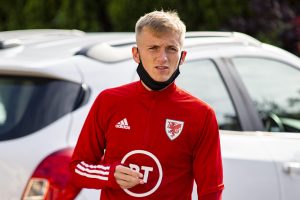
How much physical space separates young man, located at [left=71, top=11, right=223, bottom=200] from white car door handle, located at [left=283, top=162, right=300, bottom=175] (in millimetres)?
1260

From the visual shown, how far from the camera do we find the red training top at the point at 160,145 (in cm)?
313

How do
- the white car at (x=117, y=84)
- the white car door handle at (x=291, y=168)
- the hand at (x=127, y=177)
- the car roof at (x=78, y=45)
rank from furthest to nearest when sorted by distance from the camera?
the white car door handle at (x=291, y=168) < the car roof at (x=78, y=45) < the white car at (x=117, y=84) < the hand at (x=127, y=177)

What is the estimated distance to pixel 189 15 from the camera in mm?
10258

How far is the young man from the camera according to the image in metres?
3.10

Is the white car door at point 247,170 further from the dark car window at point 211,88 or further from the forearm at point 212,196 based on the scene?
the forearm at point 212,196

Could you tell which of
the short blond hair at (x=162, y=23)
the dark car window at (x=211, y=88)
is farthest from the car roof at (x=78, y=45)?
the short blond hair at (x=162, y=23)

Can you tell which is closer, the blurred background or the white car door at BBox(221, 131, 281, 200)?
the white car door at BBox(221, 131, 281, 200)

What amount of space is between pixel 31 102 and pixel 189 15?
21.1 feet

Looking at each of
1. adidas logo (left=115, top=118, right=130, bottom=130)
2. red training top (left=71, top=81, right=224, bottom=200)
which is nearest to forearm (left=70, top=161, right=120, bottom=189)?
red training top (left=71, top=81, right=224, bottom=200)

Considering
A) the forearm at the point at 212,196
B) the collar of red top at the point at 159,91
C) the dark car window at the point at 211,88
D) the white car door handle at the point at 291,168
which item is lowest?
the forearm at the point at 212,196

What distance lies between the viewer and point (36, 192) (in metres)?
3.68

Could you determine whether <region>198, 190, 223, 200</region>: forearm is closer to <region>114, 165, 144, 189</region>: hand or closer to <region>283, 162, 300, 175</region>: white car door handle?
<region>114, 165, 144, 189</region>: hand

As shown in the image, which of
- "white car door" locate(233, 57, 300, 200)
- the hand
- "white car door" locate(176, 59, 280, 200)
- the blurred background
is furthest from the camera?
the blurred background

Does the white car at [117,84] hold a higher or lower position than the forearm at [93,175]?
higher
